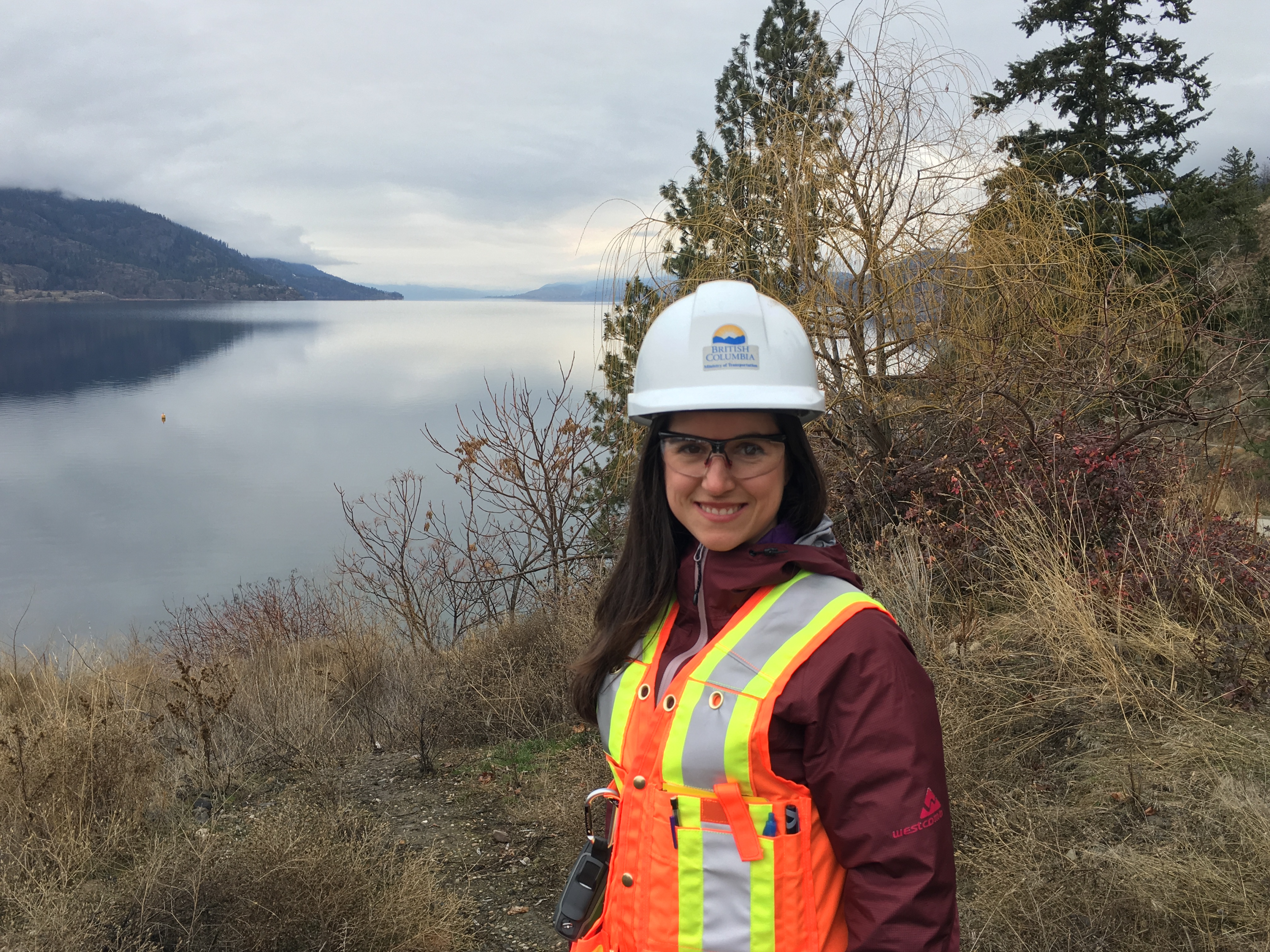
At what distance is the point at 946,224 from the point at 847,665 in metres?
5.70

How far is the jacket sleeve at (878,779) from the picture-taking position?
1157mm

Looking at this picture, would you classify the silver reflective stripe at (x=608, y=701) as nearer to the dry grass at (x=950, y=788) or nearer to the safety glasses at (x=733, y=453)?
the safety glasses at (x=733, y=453)

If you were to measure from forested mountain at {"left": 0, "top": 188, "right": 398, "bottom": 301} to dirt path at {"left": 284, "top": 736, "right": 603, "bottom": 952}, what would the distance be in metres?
179

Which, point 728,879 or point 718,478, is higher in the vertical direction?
point 718,478

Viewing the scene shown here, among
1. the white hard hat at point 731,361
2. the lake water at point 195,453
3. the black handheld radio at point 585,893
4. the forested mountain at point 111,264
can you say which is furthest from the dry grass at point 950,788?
the forested mountain at point 111,264

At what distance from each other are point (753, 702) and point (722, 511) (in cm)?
38

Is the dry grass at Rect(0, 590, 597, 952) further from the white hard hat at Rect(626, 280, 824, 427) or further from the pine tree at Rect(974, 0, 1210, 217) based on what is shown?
the pine tree at Rect(974, 0, 1210, 217)

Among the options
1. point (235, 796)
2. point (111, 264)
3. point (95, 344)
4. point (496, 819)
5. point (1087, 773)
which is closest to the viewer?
point (1087, 773)

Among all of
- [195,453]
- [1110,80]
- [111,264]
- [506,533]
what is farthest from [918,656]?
[111,264]

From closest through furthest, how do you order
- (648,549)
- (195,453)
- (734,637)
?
(734,637), (648,549), (195,453)

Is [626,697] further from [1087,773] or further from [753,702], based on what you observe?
[1087,773]

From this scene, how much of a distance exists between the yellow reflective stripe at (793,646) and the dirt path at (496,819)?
285 centimetres

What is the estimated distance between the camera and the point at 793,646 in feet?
4.29

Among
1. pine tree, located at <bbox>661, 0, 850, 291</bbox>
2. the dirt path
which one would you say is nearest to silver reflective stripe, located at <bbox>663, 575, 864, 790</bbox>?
the dirt path
